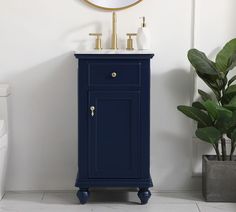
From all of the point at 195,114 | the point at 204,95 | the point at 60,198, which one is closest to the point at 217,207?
the point at 195,114

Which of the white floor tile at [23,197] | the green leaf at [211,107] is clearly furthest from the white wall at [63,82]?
the green leaf at [211,107]

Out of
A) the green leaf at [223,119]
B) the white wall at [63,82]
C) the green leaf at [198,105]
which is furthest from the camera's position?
the white wall at [63,82]

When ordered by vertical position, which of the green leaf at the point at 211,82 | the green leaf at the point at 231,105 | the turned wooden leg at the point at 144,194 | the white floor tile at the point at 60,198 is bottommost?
the white floor tile at the point at 60,198

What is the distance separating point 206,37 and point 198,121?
55 centimetres

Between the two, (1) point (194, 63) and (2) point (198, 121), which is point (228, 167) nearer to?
(2) point (198, 121)

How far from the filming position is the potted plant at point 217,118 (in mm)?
3182

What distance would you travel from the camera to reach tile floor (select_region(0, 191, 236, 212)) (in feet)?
10.5

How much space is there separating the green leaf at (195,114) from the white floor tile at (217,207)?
48 centimetres

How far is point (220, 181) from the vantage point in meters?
3.30

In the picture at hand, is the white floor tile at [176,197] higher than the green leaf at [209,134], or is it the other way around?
the green leaf at [209,134]

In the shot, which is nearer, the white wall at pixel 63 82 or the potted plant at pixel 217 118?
the potted plant at pixel 217 118

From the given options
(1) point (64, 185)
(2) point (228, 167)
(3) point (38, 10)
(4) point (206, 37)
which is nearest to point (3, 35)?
(3) point (38, 10)

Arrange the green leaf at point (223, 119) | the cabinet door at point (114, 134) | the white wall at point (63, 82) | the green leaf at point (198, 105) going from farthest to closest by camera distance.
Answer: the white wall at point (63, 82), the green leaf at point (198, 105), the cabinet door at point (114, 134), the green leaf at point (223, 119)

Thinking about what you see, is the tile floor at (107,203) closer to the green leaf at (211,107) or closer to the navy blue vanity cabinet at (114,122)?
the navy blue vanity cabinet at (114,122)
